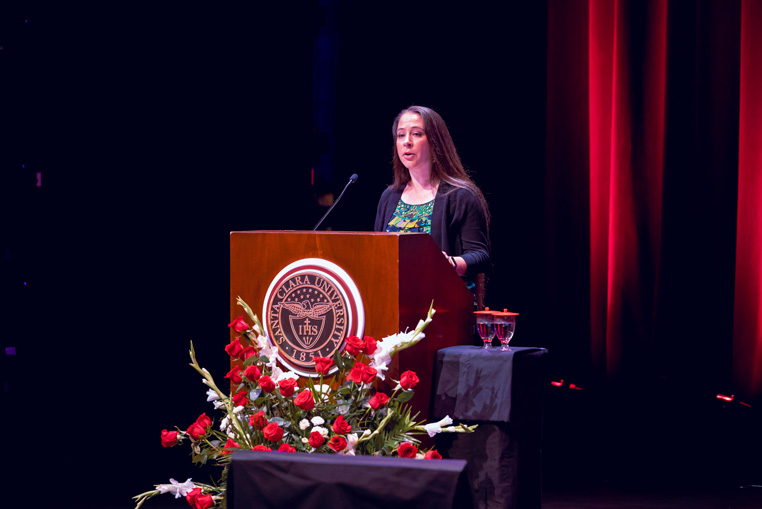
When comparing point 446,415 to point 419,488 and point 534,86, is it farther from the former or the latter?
point 534,86

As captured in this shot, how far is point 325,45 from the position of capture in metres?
4.02

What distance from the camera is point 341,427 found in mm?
1798

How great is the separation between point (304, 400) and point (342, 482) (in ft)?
1.15

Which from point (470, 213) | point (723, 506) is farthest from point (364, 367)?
point (723, 506)

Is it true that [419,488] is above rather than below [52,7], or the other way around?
below

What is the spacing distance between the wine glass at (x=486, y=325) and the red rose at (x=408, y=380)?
1.16ft

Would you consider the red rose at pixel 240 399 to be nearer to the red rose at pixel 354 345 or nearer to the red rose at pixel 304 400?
the red rose at pixel 304 400

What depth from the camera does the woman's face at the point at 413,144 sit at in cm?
255

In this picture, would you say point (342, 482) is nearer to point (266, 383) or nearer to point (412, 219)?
point (266, 383)

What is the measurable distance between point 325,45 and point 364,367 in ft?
8.29

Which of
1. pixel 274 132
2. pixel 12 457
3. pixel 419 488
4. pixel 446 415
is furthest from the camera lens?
pixel 274 132

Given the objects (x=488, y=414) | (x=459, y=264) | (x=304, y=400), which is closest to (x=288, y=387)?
(x=304, y=400)

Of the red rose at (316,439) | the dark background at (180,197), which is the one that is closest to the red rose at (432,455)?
the red rose at (316,439)

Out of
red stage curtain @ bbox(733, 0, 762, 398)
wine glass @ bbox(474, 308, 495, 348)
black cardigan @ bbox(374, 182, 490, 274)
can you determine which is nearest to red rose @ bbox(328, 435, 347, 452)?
wine glass @ bbox(474, 308, 495, 348)
